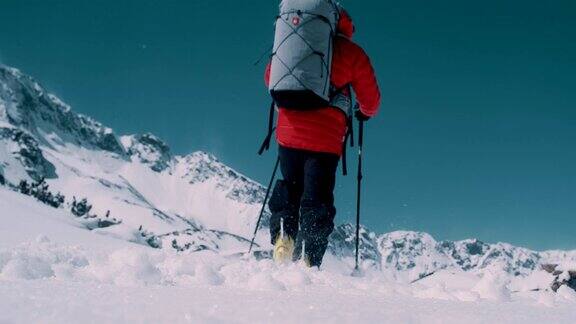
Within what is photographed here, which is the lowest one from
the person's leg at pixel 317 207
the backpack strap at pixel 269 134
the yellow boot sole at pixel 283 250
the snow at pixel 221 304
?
the snow at pixel 221 304

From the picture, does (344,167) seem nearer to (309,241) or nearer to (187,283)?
(309,241)

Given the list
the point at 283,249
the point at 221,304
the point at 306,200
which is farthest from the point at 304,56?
the point at 221,304

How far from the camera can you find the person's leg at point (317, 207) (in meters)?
4.96

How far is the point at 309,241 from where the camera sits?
4961mm

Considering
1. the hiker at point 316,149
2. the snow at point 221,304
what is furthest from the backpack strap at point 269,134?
the snow at point 221,304

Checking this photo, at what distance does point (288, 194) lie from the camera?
18.5 feet

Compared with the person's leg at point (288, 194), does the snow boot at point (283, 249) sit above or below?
below

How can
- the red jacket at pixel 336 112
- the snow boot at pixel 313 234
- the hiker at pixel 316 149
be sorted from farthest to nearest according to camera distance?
1. the red jacket at pixel 336 112
2. the hiker at pixel 316 149
3. the snow boot at pixel 313 234

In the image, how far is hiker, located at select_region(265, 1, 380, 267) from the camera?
16.7 ft

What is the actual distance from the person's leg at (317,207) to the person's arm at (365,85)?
740 mm

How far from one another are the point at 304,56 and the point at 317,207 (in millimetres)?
1490

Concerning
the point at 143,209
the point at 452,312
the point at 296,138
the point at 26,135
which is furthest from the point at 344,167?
the point at 26,135

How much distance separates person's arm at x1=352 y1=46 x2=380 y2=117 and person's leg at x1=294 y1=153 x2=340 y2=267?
740 millimetres

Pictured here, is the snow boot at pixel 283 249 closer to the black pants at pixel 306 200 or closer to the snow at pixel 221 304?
the black pants at pixel 306 200
